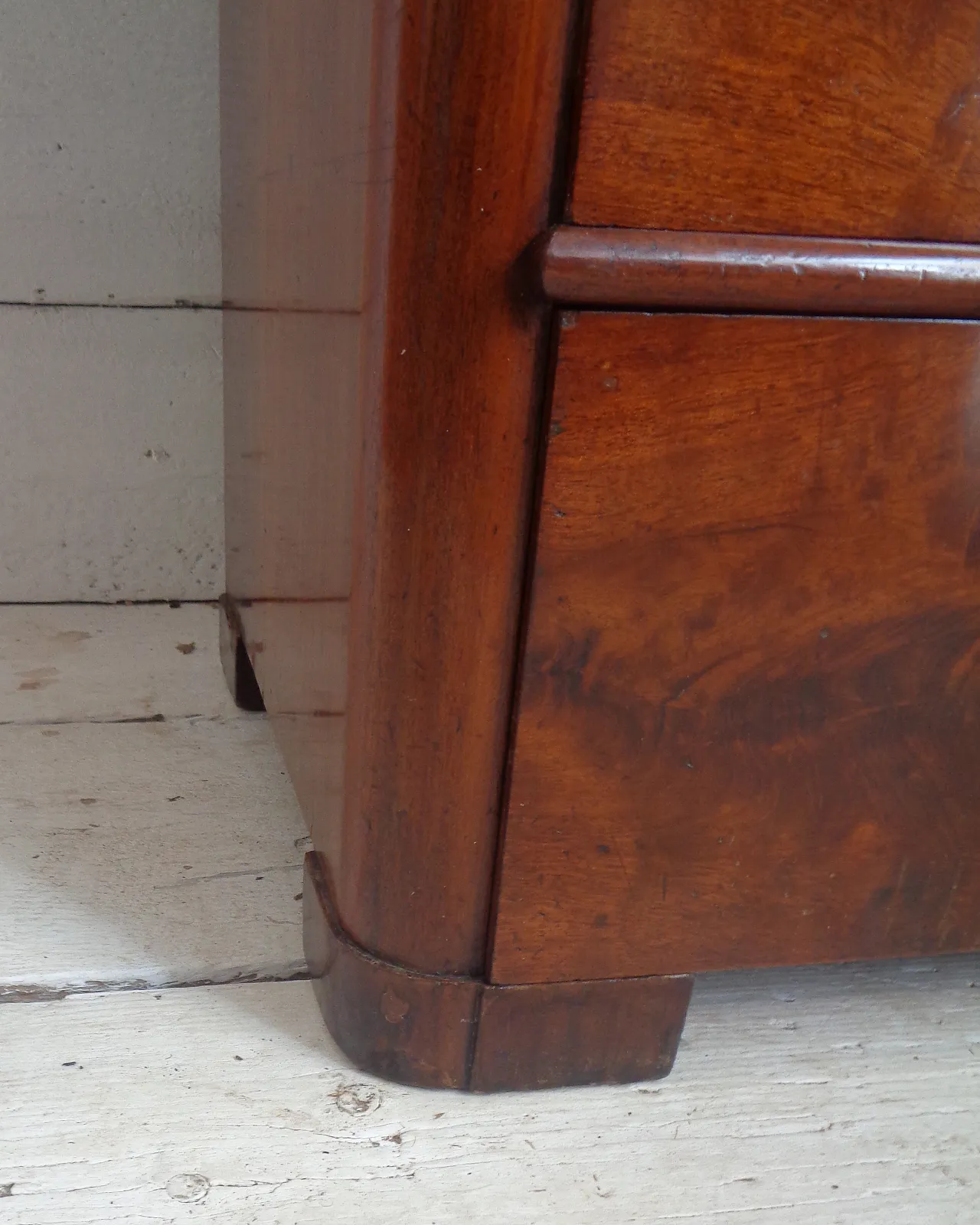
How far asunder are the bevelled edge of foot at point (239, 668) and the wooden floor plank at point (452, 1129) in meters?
0.38

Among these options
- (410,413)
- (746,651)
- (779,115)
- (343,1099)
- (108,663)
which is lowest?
(108,663)

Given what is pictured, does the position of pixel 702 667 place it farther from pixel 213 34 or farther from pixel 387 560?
pixel 213 34

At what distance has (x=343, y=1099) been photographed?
642mm

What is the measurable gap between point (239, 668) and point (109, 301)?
1.39 feet

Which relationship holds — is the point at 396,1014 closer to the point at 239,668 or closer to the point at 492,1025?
the point at 492,1025

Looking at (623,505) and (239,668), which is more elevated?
(623,505)

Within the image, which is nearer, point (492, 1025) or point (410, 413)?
point (410, 413)

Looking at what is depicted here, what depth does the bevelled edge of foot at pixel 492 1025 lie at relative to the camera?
636 mm

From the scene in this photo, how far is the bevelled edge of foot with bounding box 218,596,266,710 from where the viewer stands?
1.05 meters

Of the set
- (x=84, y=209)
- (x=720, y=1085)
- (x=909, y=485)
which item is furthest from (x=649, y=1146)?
(x=84, y=209)

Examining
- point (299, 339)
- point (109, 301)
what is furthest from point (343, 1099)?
Result: point (109, 301)

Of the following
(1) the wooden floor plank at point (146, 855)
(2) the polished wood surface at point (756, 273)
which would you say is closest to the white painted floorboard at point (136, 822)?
(1) the wooden floor plank at point (146, 855)

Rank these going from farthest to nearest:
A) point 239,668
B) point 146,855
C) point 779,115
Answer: point 239,668 → point 146,855 → point 779,115

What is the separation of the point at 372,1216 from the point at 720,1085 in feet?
0.71
